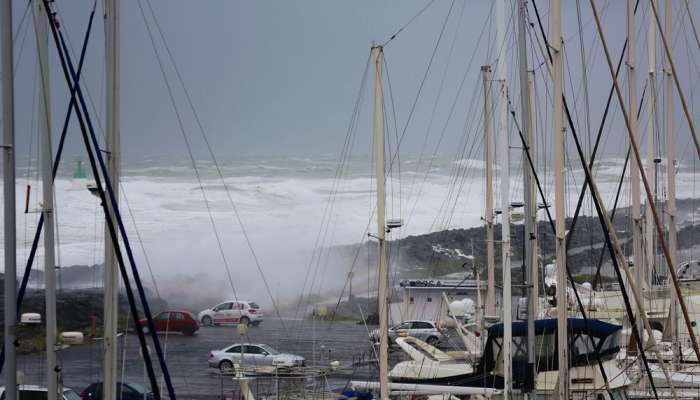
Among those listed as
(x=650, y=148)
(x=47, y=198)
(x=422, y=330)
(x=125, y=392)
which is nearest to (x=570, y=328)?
(x=650, y=148)

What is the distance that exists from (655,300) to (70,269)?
3326 centimetres

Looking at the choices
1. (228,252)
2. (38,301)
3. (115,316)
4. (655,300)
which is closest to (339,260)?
(228,252)

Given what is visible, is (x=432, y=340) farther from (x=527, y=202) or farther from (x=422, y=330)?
(x=527, y=202)

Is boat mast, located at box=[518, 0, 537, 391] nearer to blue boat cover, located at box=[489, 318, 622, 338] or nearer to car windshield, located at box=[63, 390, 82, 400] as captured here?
blue boat cover, located at box=[489, 318, 622, 338]

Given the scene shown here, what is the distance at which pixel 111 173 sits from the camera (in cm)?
1534

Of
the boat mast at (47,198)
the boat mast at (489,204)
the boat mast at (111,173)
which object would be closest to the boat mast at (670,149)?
the boat mast at (489,204)

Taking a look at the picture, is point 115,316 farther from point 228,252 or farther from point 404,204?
point 404,204

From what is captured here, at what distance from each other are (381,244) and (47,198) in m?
5.82

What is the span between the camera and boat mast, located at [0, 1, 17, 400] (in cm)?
1207

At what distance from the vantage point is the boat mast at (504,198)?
1728 cm

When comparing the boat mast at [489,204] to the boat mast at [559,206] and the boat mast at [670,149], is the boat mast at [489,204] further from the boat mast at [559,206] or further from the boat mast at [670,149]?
the boat mast at [559,206]

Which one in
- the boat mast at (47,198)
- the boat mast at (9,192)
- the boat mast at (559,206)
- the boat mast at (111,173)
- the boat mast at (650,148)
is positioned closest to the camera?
the boat mast at (9,192)

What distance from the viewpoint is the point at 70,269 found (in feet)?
178

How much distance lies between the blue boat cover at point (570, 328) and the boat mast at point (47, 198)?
823cm
